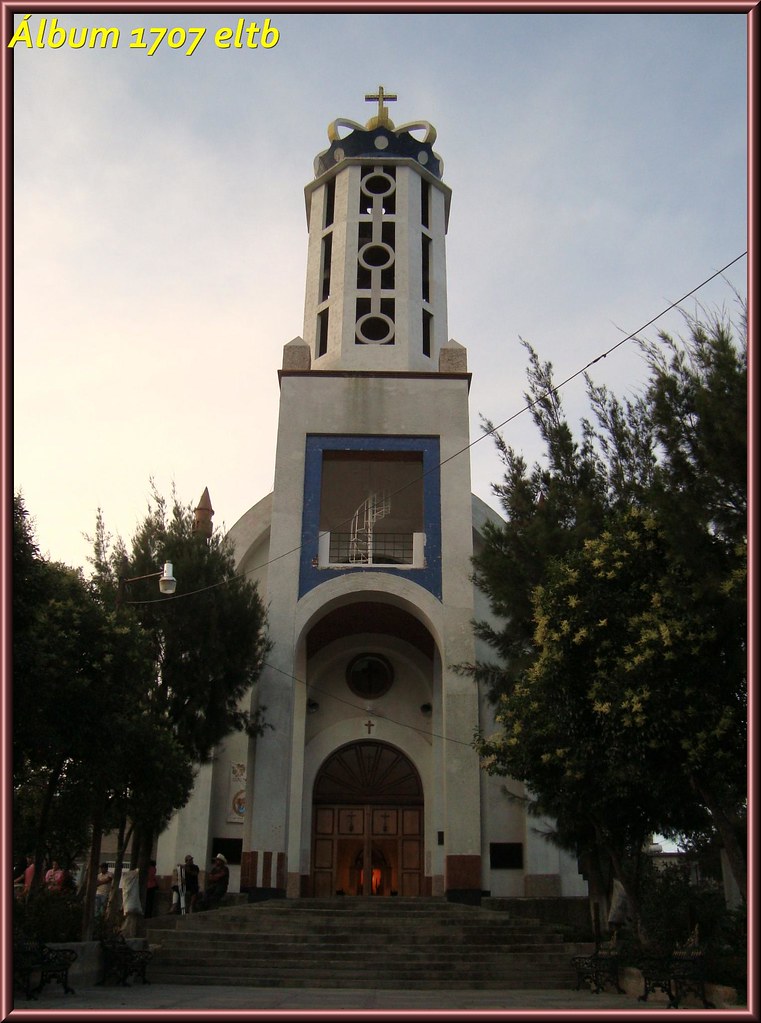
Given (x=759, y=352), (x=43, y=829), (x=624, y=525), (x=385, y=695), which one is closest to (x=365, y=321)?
(x=385, y=695)

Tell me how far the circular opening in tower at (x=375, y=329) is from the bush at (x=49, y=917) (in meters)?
14.6

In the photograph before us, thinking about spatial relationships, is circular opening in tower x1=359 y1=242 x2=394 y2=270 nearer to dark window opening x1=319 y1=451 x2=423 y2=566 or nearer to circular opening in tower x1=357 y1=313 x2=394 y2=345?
circular opening in tower x1=357 y1=313 x2=394 y2=345

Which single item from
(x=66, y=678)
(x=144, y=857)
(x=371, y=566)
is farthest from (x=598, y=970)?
(x=371, y=566)

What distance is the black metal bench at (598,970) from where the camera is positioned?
12.7 metres

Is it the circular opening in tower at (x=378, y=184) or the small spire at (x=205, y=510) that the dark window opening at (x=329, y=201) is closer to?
the circular opening in tower at (x=378, y=184)

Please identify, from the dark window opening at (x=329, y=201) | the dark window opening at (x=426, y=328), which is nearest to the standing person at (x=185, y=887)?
the dark window opening at (x=426, y=328)

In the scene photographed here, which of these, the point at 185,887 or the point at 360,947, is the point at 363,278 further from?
the point at 360,947

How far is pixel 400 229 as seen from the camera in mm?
24297

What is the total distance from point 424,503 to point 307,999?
38.0 ft

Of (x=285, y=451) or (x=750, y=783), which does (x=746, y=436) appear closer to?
(x=750, y=783)

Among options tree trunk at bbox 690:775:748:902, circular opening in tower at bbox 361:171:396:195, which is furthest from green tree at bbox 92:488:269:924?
circular opening in tower at bbox 361:171:396:195

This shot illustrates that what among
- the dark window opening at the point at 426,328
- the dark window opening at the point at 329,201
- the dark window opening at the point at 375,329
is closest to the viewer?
the dark window opening at the point at 375,329

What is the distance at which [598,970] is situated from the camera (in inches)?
500

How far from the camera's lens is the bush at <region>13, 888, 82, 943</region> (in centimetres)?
1193
